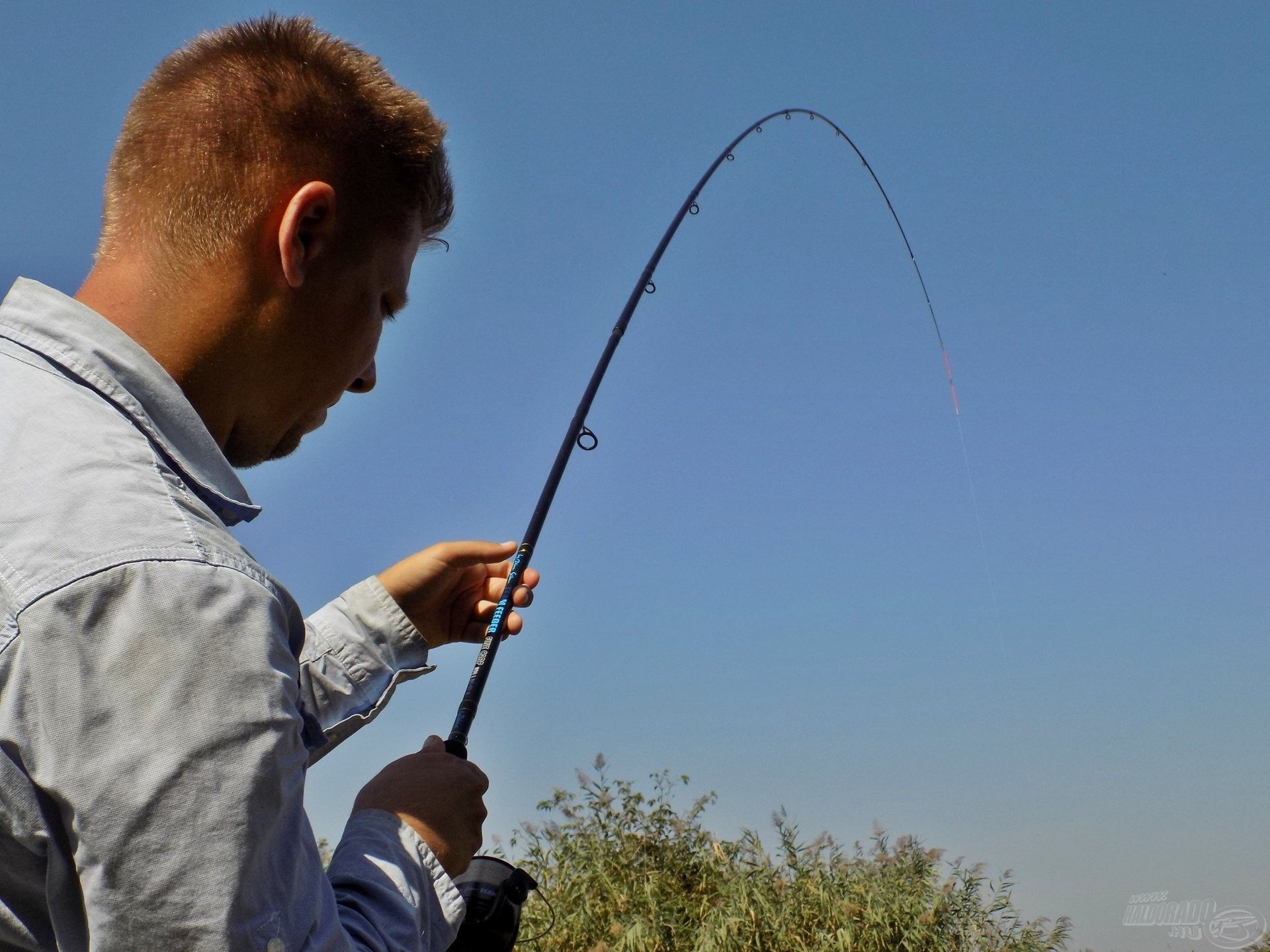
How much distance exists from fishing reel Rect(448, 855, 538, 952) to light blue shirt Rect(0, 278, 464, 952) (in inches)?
22.1

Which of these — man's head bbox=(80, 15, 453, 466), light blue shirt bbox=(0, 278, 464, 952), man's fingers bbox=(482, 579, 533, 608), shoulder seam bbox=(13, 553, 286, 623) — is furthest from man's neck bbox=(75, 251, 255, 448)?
man's fingers bbox=(482, 579, 533, 608)

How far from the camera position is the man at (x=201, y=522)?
103 centimetres

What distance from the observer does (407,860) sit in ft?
4.61

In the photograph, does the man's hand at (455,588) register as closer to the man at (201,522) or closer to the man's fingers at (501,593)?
the man's fingers at (501,593)

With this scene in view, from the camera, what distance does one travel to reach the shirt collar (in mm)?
1286

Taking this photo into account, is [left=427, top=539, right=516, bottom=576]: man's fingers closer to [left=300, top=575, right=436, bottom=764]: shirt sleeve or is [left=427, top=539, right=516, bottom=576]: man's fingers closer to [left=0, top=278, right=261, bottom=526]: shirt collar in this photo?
[left=300, top=575, right=436, bottom=764]: shirt sleeve

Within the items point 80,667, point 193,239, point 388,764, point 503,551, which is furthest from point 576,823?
point 80,667

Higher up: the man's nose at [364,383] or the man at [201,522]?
the man's nose at [364,383]

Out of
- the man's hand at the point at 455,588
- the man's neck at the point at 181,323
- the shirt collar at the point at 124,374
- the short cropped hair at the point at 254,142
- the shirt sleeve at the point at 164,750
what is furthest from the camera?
the man's hand at the point at 455,588

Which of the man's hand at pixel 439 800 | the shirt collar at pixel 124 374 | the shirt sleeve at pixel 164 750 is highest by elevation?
the shirt collar at pixel 124 374

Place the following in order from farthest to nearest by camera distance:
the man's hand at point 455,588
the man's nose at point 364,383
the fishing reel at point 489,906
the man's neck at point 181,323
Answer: the man's hand at point 455,588 → the man's nose at point 364,383 → the fishing reel at point 489,906 → the man's neck at point 181,323

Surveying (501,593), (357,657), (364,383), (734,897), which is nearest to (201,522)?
(364,383)

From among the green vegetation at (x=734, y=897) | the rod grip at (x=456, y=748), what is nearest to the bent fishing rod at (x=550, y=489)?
the rod grip at (x=456, y=748)

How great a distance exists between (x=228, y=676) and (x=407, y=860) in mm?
444
